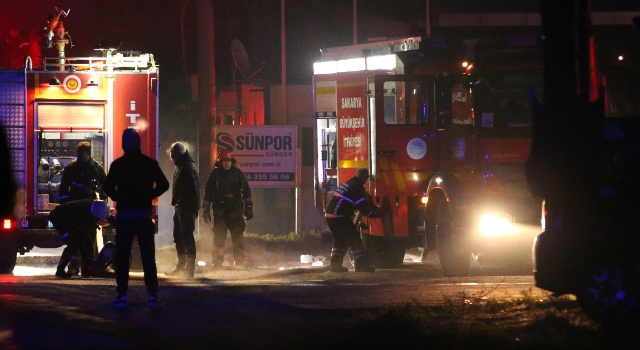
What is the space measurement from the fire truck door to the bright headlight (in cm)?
180

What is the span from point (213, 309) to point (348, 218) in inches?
225

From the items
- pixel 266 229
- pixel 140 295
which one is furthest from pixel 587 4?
pixel 266 229

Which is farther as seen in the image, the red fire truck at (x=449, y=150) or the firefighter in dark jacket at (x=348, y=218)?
the firefighter in dark jacket at (x=348, y=218)

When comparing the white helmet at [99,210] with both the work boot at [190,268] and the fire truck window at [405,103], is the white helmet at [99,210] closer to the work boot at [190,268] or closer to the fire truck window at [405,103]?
the work boot at [190,268]

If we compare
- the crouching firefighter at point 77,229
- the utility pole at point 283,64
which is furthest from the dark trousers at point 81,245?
the utility pole at point 283,64

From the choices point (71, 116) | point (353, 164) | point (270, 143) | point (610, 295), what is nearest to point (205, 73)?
point (270, 143)

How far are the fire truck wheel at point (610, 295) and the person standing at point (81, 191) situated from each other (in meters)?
7.15

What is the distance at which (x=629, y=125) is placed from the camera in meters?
7.54

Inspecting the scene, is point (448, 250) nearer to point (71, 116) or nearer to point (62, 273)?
point (62, 273)

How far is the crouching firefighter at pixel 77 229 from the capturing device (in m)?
12.8

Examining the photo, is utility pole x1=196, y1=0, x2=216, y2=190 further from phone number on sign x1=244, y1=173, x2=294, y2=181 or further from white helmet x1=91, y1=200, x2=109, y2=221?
white helmet x1=91, y1=200, x2=109, y2=221

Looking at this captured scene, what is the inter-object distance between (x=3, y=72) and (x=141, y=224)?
5898 millimetres

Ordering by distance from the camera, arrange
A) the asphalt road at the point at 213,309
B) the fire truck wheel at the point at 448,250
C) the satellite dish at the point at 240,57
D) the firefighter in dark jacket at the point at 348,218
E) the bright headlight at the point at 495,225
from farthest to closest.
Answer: the satellite dish at the point at 240,57 < the firefighter in dark jacket at the point at 348,218 < the fire truck wheel at the point at 448,250 < the bright headlight at the point at 495,225 < the asphalt road at the point at 213,309

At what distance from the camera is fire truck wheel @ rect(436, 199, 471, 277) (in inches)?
503
